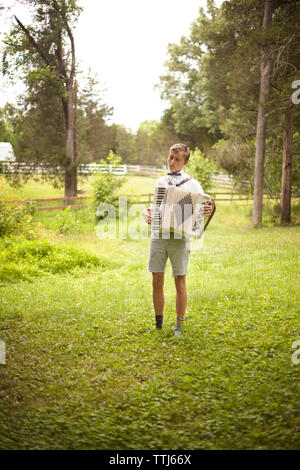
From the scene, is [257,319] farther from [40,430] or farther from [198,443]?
[40,430]

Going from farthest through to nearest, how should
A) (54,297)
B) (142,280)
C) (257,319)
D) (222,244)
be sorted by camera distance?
(222,244) → (142,280) → (54,297) → (257,319)

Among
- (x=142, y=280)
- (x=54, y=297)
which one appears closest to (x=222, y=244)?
(x=142, y=280)

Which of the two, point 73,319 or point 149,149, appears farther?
point 149,149

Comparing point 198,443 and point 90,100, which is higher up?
point 90,100

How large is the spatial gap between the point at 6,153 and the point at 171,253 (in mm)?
11503

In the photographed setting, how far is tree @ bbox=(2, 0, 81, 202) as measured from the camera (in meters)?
12.4

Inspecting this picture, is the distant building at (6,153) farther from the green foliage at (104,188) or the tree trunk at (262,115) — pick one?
the tree trunk at (262,115)

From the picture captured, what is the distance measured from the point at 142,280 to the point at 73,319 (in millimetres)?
2533

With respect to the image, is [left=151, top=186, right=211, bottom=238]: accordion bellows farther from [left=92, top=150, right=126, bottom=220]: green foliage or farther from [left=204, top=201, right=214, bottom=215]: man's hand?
[left=92, top=150, right=126, bottom=220]: green foliage

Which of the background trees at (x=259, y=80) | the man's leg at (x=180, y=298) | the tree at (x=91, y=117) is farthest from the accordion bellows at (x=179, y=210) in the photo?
the tree at (x=91, y=117)

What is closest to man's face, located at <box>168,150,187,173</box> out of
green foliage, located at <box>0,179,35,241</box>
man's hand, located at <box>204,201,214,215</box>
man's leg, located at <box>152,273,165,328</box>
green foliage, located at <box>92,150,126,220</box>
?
man's hand, located at <box>204,201,214,215</box>

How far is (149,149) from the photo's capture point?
52.2m

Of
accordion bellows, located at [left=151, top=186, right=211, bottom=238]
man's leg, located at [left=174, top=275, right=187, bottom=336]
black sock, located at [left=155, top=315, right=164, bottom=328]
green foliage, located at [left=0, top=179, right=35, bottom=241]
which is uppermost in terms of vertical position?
accordion bellows, located at [left=151, top=186, right=211, bottom=238]

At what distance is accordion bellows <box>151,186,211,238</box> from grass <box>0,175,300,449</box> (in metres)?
1.35
